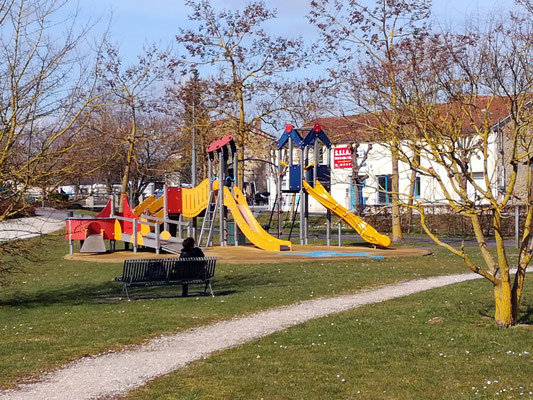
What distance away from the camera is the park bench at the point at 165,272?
14492mm

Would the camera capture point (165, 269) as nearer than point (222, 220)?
Yes

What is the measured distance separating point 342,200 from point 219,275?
138ft

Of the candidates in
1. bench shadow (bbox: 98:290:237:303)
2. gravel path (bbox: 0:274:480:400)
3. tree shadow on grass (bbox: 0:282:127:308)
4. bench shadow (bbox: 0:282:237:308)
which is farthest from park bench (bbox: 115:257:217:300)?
gravel path (bbox: 0:274:480:400)

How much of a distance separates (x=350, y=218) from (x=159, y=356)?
58.6 ft

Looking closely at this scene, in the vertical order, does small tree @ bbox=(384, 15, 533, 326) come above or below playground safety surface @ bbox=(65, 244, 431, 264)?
above

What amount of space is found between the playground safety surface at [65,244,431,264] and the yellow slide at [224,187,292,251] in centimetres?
Result: 28

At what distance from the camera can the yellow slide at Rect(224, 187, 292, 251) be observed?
77.2 ft

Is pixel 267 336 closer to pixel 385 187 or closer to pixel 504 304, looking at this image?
pixel 504 304

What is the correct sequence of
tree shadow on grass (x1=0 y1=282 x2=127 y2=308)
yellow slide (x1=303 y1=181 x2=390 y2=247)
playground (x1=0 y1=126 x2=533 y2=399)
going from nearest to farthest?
playground (x1=0 y1=126 x2=533 y2=399) < tree shadow on grass (x1=0 y1=282 x2=127 y2=308) < yellow slide (x1=303 y1=181 x2=390 y2=247)

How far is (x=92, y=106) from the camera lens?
12.5m

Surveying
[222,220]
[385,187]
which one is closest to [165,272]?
[385,187]

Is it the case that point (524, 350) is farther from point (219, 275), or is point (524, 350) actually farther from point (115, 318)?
point (219, 275)

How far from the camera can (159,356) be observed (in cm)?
905

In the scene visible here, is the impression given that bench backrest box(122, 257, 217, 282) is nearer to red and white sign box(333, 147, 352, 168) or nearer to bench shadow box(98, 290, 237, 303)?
bench shadow box(98, 290, 237, 303)
